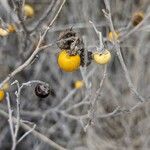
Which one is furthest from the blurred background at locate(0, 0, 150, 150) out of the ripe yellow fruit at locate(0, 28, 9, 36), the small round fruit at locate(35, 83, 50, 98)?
the small round fruit at locate(35, 83, 50, 98)

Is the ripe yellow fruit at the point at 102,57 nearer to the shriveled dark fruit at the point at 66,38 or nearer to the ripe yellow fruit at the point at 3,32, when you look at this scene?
the shriveled dark fruit at the point at 66,38

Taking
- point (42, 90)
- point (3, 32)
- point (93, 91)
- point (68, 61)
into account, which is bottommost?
point (93, 91)

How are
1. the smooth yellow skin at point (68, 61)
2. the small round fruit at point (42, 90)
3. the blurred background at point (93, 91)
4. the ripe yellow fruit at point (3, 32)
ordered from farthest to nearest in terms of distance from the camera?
the blurred background at point (93, 91), the ripe yellow fruit at point (3, 32), the small round fruit at point (42, 90), the smooth yellow skin at point (68, 61)

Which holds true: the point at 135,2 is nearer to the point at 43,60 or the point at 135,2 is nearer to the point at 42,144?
the point at 43,60

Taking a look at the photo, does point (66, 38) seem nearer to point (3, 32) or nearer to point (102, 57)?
point (102, 57)

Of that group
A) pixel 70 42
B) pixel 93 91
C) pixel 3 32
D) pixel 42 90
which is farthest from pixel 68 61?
pixel 93 91

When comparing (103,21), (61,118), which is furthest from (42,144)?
(103,21)

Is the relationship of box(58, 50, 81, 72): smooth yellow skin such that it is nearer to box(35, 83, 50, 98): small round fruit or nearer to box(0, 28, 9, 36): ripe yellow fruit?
box(35, 83, 50, 98): small round fruit

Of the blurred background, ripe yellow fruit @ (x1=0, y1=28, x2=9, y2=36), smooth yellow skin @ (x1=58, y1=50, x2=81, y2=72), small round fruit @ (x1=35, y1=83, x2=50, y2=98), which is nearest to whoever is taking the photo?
smooth yellow skin @ (x1=58, y1=50, x2=81, y2=72)

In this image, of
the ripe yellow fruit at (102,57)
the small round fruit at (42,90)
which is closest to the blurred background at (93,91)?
the small round fruit at (42,90)

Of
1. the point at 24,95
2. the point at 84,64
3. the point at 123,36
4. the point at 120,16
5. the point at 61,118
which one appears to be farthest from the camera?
the point at 120,16

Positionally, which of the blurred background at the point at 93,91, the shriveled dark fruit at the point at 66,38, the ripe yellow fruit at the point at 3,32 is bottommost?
the blurred background at the point at 93,91
